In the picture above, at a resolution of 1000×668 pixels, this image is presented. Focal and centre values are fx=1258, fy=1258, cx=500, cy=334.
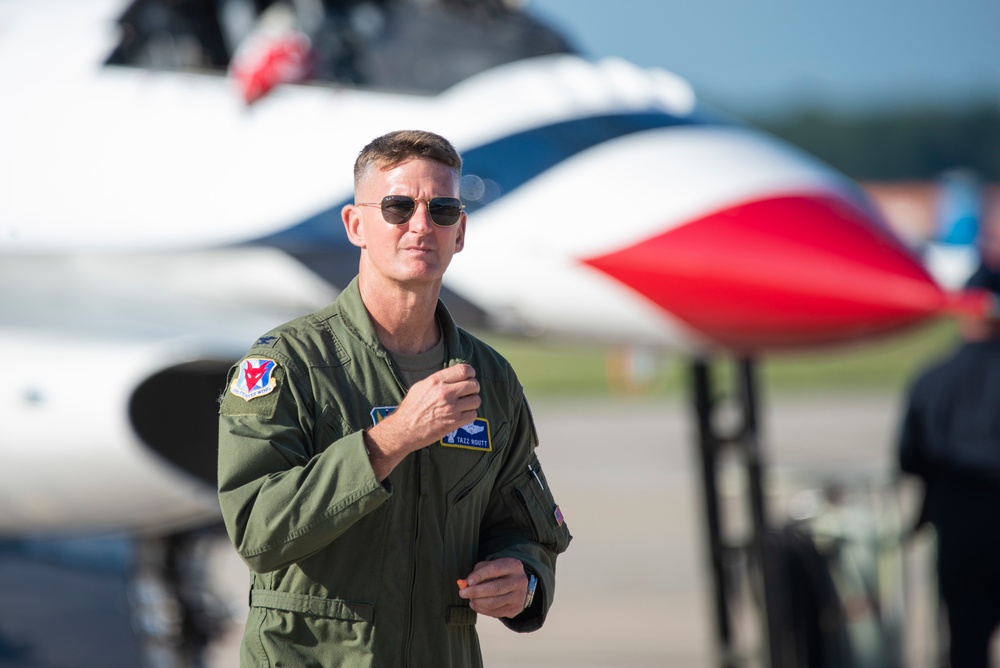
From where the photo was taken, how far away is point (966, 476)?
16.2ft

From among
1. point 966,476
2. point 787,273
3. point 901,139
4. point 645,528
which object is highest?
point 901,139

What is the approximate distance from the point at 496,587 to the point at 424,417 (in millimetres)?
314

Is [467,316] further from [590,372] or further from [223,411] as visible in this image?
[590,372]

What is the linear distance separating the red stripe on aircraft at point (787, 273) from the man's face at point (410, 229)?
6.93ft

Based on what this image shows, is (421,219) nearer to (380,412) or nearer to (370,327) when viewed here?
(370,327)

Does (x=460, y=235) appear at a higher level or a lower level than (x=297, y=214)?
lower

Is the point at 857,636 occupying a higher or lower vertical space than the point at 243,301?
lower

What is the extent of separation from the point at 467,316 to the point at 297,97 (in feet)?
3.20

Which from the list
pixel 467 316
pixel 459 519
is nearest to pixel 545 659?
pixel 467 316

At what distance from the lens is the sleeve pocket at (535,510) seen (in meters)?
1.93

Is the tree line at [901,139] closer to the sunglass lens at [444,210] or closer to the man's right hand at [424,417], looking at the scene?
the sunglass lens at [444,210]

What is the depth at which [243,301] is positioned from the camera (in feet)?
14.6

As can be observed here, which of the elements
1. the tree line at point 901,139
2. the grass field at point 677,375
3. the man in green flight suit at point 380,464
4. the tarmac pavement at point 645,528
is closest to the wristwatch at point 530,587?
the man in green flight suit at point 380,464

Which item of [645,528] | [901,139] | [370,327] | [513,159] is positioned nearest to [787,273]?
[513,159]
